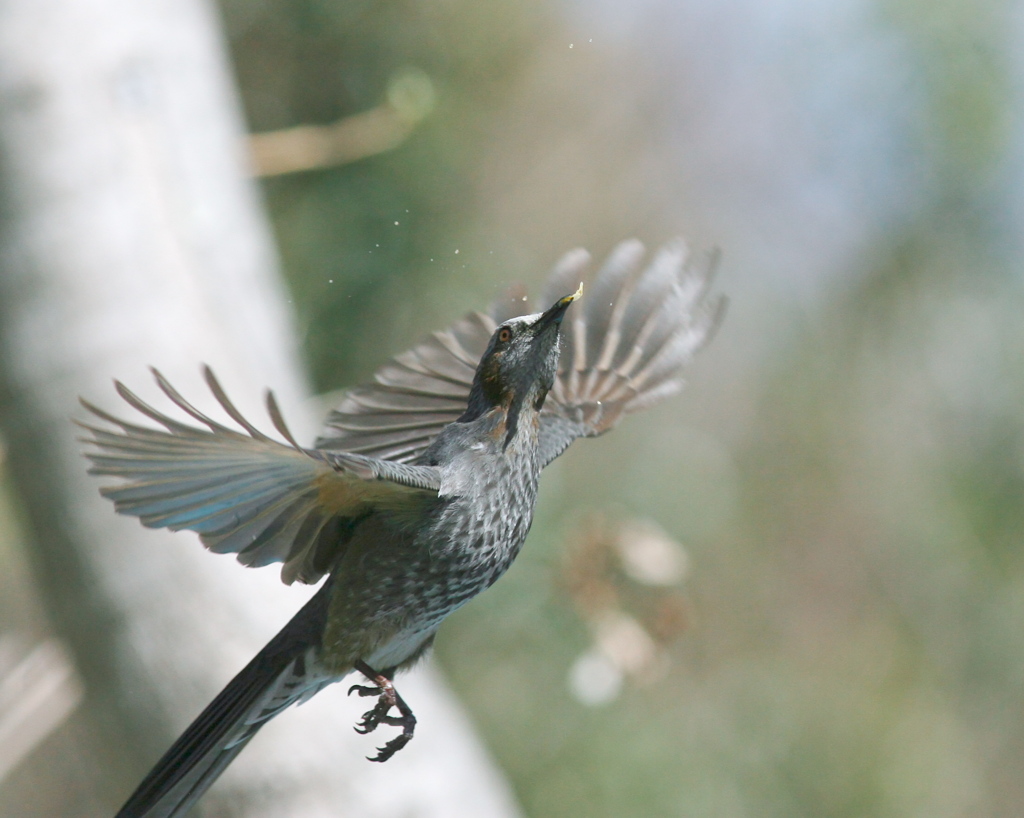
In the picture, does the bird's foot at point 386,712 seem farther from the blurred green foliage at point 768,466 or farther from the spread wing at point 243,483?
the blurred green foliage at point 768,466

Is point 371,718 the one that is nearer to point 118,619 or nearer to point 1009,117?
point 118,619

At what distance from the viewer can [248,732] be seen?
5.93 feet

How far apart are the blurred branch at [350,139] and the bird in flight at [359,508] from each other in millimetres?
1396

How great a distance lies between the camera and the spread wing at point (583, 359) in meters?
2.17

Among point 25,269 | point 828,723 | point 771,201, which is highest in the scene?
point 25,269

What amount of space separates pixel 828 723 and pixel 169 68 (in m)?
4.84

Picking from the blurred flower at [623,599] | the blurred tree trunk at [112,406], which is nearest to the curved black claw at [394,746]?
the blurred tree trunk at [112,406]

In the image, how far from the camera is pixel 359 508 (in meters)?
1.68

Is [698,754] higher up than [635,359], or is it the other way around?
[635,359]

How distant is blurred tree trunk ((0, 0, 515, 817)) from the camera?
223 centimetres

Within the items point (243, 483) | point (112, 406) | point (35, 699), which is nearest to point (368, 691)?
point (243, 483)

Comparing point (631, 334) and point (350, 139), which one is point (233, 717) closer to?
point (631, 334)

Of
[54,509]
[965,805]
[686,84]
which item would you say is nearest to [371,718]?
[54,509]

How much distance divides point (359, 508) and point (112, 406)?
2.85 feet
